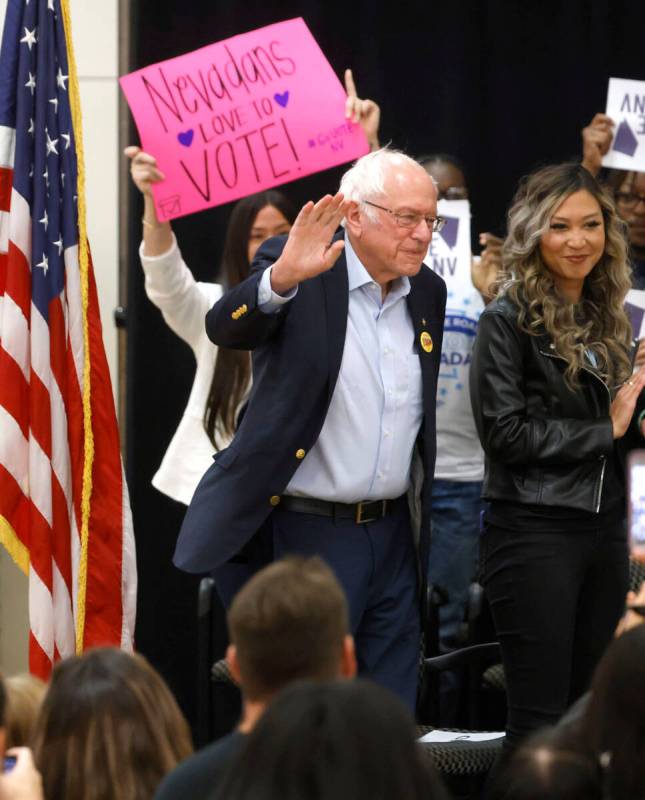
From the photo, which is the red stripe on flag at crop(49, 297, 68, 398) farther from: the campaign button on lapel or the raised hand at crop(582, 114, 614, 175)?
the raised hand at crop(582, 114, 614, 175)

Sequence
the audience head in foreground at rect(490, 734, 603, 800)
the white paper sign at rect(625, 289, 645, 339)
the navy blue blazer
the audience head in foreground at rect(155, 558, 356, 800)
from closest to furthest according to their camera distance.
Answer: the audience head in foreground at rect(490, 734, 603, 800) → the audience head in foreground at rect(155, 558, 356, 800) → the navy blue blazer → the white paper sign at rect(625, 289, 645, 339)

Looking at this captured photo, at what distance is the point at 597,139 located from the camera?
525 centimetres

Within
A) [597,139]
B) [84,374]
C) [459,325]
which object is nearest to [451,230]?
[459,325]

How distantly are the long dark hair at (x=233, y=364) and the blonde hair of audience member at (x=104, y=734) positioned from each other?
256 cm

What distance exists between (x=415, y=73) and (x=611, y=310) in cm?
169

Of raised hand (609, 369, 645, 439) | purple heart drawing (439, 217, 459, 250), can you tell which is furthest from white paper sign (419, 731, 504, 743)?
purple heart drawing (439, 217, 459, 250)

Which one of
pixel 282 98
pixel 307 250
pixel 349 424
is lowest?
pixel 349 424

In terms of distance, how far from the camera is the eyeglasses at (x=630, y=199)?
5441 millimetres

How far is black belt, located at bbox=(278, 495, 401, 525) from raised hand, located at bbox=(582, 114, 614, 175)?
1.83 metres

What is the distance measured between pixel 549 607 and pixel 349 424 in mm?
752

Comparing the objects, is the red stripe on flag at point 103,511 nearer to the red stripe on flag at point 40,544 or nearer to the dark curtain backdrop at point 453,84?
the red stripe on flag at point 40,544

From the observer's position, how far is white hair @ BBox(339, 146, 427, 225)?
3998mm

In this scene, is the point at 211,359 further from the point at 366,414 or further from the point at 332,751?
the point at 332,751

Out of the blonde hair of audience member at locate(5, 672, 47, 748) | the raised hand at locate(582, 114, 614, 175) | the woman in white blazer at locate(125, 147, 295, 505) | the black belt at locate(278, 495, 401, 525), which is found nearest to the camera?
the blonde hair of audience member at locate(5, 672, 47, 748)
